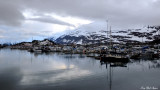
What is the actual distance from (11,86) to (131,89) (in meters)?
18.7

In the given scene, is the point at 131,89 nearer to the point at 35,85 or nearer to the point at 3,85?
the point at 35,85

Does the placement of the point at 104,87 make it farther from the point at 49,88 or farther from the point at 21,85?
the point at 21,85

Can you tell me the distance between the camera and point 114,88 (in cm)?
2533

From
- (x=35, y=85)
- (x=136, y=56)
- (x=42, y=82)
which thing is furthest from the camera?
(x=136, y=56)

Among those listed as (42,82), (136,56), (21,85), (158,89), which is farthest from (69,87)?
(136,56)

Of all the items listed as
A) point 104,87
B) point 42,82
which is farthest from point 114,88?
point 42,82

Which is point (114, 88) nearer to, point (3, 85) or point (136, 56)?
point (3, 85)

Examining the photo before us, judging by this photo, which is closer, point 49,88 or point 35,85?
point 49,88

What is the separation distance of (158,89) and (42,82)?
18.6 m

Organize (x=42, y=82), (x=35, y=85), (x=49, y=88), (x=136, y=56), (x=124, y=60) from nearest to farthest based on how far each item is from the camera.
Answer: (x=49, y=88)
(x=35, y=85)
(x=42, y=82)
(x=124, y=60)
(x=136, y=56)

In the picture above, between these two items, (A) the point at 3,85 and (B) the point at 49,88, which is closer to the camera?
(B) the point at 49,88

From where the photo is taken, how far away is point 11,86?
25.6 metres

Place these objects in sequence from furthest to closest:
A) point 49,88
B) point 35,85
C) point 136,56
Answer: point 136,56 → point 35,85 → point 49,88

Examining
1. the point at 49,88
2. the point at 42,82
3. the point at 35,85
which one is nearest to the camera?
the point at 49,88
